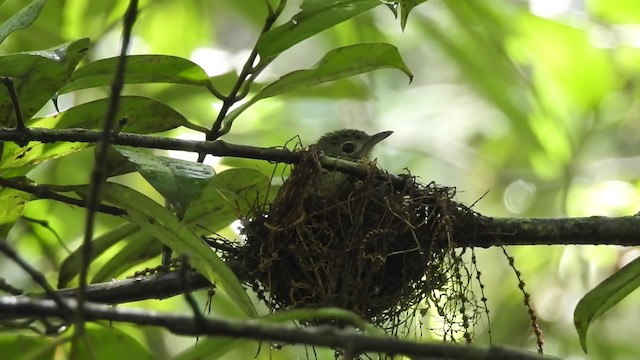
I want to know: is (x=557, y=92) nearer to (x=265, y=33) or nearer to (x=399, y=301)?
(x=399, y=301)

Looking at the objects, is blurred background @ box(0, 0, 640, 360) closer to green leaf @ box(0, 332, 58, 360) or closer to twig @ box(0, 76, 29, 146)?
twig @ box(0, 76, 29, 146)

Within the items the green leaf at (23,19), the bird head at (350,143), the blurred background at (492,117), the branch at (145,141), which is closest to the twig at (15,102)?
the branch at (145,141)

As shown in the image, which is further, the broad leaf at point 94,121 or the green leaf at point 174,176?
the broad leaf at point 94,121

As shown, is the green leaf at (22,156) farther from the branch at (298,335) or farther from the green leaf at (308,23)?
the branch at (298,335)

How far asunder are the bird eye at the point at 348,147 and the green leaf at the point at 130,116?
4.88 feet

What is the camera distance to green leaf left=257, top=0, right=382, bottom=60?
7.55ft

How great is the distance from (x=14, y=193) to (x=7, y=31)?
43 cm

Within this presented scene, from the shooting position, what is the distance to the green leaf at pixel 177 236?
6.64 ft

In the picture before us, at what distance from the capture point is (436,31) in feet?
12.6

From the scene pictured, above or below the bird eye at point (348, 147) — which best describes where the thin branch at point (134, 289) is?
below

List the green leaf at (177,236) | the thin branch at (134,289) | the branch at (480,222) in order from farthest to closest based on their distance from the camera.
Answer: the thin branch at (134,289), the branch at (480,222), the green leaf at (177,236)

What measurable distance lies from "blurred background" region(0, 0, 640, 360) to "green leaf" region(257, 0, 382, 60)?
0.71 m

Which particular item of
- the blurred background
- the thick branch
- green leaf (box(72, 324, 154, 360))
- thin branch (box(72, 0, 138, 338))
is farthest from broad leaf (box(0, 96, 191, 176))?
thin branch (box(72, 0, 138, 338))

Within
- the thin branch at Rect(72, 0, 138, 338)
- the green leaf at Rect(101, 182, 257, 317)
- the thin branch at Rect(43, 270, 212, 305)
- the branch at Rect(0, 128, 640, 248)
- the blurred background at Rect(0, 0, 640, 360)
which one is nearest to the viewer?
the thin branch at Rect(72, 0, 138, 338)
